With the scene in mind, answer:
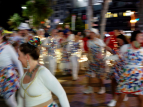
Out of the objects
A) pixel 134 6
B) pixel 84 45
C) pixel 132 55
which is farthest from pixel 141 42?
pixel 134 6

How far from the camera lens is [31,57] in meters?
2.07

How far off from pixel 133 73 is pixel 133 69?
8cm

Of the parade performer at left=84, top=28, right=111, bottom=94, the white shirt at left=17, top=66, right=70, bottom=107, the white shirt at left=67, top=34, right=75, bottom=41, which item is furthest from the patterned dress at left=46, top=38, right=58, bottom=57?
the white shirt at left=17, top=66, right=70, bottom=107

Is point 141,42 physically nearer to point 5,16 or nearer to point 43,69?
point 43,69

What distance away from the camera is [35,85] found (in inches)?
76.2

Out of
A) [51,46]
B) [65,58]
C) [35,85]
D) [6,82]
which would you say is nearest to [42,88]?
[35,85]

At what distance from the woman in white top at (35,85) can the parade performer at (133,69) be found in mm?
2280

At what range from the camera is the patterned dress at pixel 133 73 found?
380 cm

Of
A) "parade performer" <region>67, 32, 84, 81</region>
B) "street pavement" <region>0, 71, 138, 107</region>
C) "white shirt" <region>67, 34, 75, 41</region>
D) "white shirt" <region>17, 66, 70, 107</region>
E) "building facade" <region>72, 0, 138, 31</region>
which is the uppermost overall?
"white shirt" <region>17, 66, 70, 107</region>

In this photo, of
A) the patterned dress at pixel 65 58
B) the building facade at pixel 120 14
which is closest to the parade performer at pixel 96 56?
the patterned dress at pixel 65 58

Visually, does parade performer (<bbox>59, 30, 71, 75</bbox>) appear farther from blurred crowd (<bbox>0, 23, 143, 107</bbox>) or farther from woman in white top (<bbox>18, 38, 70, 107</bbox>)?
woman in white top (<bbox>18, 38, 70, 107</bbox>)

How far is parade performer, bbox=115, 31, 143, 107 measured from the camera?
3806mm

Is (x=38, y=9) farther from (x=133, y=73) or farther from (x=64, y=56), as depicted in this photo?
(x=133, y=73)

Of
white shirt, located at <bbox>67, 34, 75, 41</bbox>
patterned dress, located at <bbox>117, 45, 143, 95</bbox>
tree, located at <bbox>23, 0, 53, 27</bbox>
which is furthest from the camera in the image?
tree, located at <bbox>23, 0, 53, 27</bbox>
